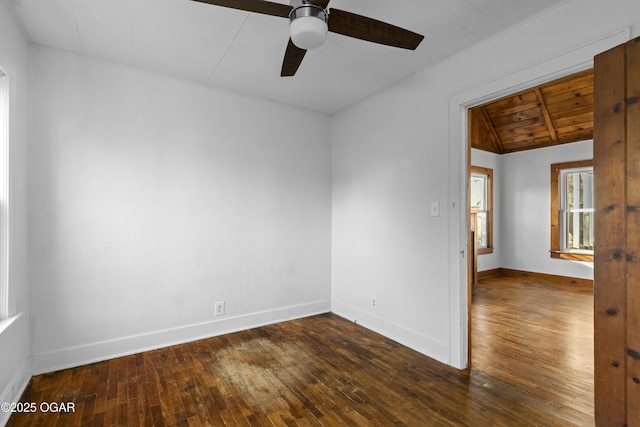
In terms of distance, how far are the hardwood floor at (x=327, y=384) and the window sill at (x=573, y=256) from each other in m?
2.67

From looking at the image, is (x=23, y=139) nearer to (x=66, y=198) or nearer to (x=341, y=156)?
(x=66, y=198)

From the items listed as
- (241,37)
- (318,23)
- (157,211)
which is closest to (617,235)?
(318,23)

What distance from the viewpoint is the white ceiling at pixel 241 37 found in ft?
6.60

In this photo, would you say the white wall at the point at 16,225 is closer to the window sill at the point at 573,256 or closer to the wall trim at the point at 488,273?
the wall trim at the point at 488,273

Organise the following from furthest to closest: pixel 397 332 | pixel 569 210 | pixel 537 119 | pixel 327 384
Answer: pixel 569 210 < pixel 537 119 < pixel 397 332 < pixel 327 384

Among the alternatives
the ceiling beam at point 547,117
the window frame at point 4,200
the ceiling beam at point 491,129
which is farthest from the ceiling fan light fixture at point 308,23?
the ceiling beam at point 491,129

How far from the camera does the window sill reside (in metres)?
5.28

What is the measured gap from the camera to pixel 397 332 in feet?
10.2

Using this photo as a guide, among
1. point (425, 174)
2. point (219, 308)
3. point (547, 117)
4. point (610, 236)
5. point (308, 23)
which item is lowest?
point (219, 308)

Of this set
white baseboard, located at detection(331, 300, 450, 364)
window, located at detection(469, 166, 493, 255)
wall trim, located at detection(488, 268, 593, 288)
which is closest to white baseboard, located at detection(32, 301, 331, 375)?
white baseboard, located at detection(331, 300, 450, 364)

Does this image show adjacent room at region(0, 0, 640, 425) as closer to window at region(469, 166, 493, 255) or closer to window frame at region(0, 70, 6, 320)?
window frame at region(0, 70, 6, 320)

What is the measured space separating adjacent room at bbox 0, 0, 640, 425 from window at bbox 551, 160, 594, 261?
4263 millimetres

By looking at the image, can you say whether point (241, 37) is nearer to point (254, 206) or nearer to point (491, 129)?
point (254, 206)

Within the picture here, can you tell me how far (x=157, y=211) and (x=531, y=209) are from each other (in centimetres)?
629
